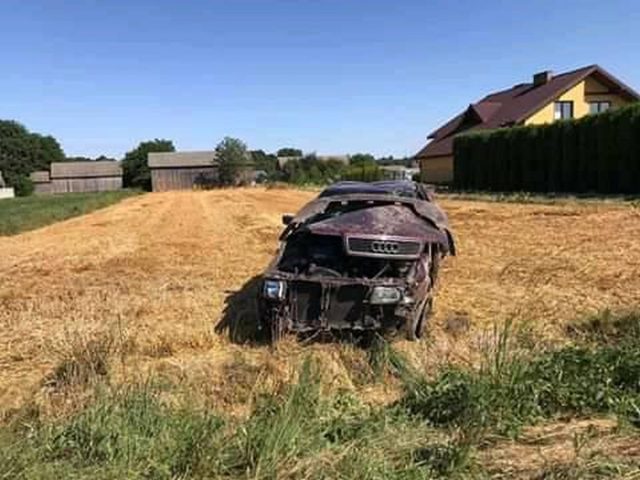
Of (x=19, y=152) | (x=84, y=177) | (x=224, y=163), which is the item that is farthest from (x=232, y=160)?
(x=19, y=152)

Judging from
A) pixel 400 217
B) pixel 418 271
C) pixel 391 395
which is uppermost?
pixel 400 217

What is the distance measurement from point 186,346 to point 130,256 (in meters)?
8.11

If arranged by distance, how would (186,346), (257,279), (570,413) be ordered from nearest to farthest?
(570,413), (186,346), (257,279)

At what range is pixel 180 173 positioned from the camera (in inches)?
3324

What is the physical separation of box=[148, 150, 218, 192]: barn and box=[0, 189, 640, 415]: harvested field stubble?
2621 inches

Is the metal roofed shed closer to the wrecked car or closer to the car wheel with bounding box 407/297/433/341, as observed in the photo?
the wrecked car

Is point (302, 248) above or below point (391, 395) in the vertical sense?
above

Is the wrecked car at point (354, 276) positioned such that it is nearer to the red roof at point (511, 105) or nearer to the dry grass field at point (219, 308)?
the dry grass field at point (219, 308)

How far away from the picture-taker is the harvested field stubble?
19.6 feet

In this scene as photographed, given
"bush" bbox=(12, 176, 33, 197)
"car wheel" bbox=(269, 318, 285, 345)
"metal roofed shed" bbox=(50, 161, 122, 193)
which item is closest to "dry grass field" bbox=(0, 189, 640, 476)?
"car wheel" bbox=(269, 318, 285, 345)

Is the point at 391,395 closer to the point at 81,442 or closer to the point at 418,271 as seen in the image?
the point at 418,271

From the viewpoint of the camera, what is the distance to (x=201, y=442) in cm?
392

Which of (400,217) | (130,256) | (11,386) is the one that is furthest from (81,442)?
(130,256)

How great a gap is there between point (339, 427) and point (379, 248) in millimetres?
2866
